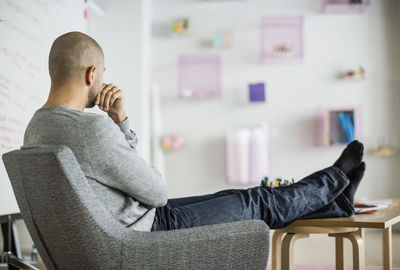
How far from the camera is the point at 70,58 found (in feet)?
4.43

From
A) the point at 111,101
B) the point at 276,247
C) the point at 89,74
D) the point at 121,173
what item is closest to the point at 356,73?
the point at 276,247

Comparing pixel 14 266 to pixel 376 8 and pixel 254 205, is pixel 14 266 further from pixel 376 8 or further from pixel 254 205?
pixel 376 8

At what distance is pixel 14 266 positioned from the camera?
87.7 inches

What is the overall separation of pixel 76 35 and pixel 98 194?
48 cm

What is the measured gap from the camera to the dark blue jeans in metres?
1.44

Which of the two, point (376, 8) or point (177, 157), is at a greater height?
point (376, 8)

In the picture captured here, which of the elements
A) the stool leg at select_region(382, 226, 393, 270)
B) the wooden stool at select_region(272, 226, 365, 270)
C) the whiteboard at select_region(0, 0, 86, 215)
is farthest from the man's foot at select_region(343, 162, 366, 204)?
the whiteboard at select_region(0, 0, 86, 215)

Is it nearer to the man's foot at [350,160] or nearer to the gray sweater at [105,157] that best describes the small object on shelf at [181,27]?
the man's foot at [350,160]

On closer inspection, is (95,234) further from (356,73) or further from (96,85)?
(356,73)

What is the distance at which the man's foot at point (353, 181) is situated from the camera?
5.53 ft

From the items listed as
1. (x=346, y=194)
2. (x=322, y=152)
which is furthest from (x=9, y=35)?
(x=322, y=152)

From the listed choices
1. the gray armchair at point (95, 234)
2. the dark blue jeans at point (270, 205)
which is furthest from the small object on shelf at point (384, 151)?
the gray armchair at point (95, 234)

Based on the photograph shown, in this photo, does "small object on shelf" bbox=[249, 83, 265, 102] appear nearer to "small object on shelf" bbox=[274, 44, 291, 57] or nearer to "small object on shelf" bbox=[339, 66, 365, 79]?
"small object on shelf" bbox=[274, 44, 291, 57]

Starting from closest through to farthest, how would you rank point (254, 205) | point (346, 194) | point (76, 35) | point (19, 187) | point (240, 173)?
point (19, 187), point (76, 35), point (254, 205), point (346, 194), point (240, 173)
